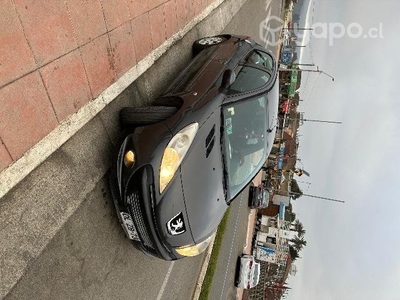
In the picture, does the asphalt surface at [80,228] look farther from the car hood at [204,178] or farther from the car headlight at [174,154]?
the car hood at [204,178]

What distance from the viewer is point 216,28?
853 centimetres

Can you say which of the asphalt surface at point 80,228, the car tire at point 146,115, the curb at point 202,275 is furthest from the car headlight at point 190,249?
the curb at point 202,275

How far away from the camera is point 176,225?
399cm

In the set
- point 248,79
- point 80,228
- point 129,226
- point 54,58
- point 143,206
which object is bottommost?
point 129,226

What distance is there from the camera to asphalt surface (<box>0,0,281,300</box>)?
301cm

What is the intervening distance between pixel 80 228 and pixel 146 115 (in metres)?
1.44

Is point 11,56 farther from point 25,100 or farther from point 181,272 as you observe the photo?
point 181,272

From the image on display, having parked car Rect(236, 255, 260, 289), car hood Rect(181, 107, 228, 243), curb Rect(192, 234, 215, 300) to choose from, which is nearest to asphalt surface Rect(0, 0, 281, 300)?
car hood Rect(181, 107, 228, 243)

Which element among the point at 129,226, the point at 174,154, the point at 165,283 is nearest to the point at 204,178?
the point at 174,154

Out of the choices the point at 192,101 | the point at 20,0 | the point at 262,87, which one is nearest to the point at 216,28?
the point at 262,87

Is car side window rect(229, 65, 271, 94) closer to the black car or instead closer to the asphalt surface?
the black car

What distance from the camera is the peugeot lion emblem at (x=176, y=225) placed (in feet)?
12.9

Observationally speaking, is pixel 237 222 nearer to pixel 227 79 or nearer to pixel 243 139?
pixel 243 139

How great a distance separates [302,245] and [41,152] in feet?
168
